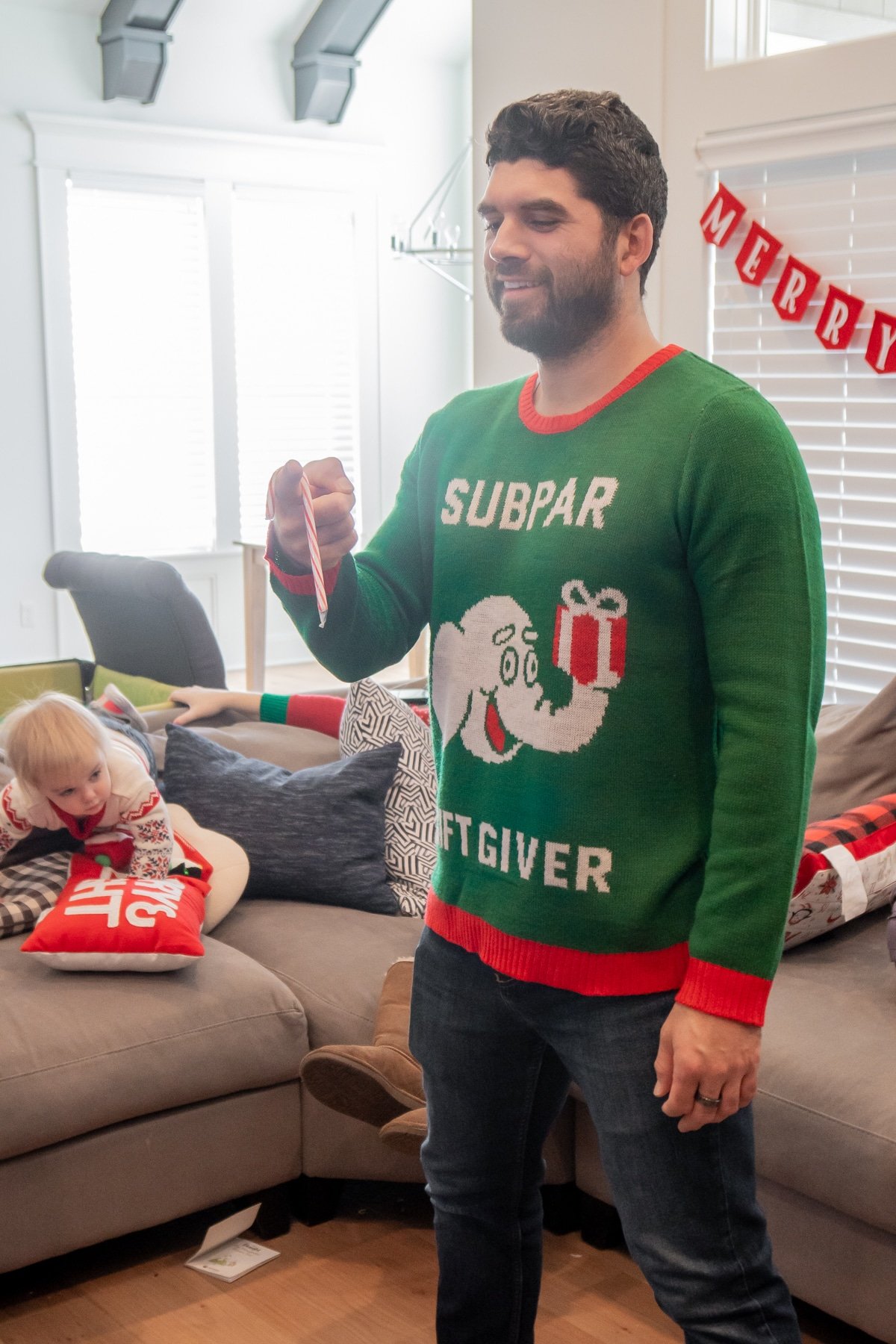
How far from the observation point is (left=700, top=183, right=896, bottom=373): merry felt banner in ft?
9.95

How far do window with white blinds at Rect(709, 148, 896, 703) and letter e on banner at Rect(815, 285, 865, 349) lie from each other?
0.08ft

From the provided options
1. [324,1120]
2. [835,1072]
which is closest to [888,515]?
[835,1072]

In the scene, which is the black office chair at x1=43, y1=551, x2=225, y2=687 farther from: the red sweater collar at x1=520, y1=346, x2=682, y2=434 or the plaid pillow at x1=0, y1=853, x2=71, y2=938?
the red sweater collar at x1=520, y1=346, x2=682, y2=434

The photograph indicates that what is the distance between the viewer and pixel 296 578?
1.27 meters

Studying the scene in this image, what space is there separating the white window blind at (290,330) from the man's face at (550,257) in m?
5.87

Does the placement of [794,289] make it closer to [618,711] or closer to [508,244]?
[508,244]

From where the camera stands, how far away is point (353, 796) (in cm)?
258

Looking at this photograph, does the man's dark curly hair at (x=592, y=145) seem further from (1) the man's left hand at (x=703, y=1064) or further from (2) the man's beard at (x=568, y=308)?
(1) the man's left hand at (x=703, y=1064)

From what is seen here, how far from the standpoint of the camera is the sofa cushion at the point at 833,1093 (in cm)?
171

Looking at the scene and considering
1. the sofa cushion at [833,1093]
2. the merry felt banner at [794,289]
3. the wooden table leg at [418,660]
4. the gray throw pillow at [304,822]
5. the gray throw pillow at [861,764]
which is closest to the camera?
the sofa cushion at [833,1093]

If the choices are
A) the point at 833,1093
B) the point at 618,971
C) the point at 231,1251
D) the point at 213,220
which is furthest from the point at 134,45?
the point at 618,971

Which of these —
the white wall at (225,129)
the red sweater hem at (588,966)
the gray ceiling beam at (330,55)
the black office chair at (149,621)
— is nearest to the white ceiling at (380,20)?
the white wall at (225,129)

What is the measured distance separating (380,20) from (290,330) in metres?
1.57

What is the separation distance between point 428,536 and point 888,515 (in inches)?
80.5
